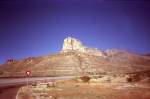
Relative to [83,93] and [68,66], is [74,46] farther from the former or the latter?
[83,93]

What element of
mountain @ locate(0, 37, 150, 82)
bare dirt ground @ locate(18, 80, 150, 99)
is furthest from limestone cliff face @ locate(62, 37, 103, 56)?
bare dirt ground @ locate(18, 80, 150, 99)

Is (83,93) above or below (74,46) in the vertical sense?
below

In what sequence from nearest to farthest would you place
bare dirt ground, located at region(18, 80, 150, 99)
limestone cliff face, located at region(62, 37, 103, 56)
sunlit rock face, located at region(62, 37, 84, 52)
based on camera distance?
bare dirt ground, located at region(18, 80, 150, 99)
sunlit rock face, located at region(62, 37, 84, 52)
limestone cliff face, located at region(62, 37, 103, 56)

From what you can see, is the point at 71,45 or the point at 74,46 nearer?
the point at 71,45

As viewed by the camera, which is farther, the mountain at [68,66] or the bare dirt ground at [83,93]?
the mountain at [68,66]

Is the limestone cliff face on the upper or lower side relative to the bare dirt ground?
upper

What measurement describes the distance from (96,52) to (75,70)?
189 ft

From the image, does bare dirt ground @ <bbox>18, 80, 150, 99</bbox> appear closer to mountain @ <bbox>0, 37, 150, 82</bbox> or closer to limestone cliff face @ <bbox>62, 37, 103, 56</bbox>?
mountain @ <bbox>0, 37, 150, 82</bbox>

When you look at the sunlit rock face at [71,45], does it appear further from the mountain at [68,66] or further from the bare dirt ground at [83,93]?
the bare dirt ground at [83,93]

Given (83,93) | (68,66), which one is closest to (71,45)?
(68,66)

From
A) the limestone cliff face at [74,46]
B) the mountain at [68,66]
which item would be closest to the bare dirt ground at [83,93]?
the mountain at [68,66]

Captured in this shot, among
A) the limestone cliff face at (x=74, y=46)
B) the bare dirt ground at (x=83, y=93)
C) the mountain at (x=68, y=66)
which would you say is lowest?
the bare dirt ground at (x=83, y=93)

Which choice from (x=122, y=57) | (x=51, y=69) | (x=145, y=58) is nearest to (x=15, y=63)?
(x=51, y=69)


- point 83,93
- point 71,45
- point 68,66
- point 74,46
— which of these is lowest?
point 83,93
